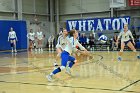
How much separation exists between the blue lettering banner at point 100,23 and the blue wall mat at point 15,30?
197 inches

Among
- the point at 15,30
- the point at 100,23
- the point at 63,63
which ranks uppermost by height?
the point at 100,23

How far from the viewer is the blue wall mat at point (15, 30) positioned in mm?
27641

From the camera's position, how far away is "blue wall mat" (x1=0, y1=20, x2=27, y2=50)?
90.7ft

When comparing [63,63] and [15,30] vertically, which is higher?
[15,30]

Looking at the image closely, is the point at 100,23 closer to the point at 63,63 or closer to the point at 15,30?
the point at 15,30

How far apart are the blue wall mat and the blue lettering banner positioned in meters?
5.01

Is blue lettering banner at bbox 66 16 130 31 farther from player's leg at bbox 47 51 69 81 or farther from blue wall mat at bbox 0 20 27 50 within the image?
player's leg at bbox 47 51 69 81

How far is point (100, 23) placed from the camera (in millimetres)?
28828

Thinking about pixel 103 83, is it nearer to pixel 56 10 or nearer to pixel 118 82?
pixel 118 82

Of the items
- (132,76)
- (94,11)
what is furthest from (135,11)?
(132,76)

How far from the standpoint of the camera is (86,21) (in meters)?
29.6

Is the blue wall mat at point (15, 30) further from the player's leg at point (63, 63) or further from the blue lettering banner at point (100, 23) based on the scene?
the player's leg at point (63, 63)

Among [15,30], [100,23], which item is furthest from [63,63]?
[15,30]

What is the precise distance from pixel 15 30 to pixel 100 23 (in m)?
8.78
